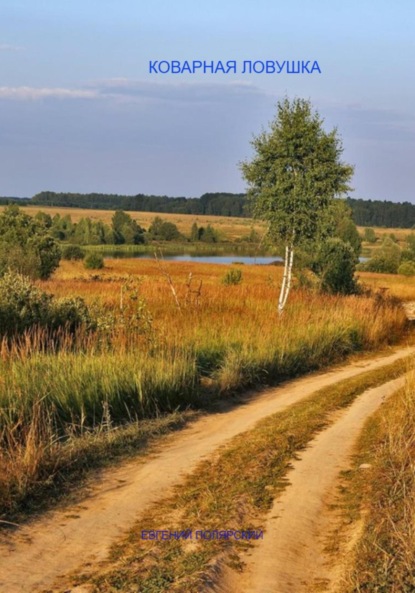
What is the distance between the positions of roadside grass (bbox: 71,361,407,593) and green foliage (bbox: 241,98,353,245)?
366 inches

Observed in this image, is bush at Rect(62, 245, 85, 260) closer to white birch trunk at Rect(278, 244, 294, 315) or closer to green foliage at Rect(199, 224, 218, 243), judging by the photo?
white birch trunk at Rect(278, 244, 294, 315)

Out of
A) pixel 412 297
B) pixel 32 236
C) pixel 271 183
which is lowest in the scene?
pixel 412 297

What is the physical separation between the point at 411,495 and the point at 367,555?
2.78 ft

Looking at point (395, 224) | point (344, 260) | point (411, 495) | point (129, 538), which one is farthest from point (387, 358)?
point (395, 224)

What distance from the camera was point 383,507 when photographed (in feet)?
15.8

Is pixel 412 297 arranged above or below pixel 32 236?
below

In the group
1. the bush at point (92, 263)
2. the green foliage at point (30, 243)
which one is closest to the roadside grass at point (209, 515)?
the green foliage at point (30, 243)

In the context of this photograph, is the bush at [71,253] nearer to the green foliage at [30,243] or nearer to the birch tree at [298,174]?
the green foliage at [30,243]

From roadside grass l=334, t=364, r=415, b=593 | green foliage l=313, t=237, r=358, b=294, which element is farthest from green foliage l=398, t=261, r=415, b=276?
roadside grass l=334, t=364, r=415, b=593

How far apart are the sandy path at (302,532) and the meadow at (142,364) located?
74.1 inches

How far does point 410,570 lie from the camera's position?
3711mm

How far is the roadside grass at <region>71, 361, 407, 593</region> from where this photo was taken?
3771mm

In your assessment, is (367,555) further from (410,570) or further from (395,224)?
(395,224)

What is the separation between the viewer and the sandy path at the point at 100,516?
3.94 meters
